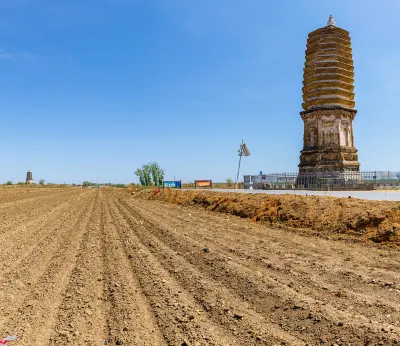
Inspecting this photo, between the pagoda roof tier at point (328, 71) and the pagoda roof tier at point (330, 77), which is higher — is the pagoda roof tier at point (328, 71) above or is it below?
above

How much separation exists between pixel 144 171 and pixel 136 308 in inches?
2790

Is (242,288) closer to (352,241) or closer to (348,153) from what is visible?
(352,241)

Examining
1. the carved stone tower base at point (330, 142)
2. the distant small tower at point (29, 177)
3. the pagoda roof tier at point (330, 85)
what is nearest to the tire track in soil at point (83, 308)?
the carved stone tower base at point (330, 142)

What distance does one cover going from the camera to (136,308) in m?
4.62

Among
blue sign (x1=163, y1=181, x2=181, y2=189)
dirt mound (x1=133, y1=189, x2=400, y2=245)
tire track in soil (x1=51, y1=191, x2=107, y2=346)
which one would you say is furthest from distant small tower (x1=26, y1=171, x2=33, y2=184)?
tire track in soil (x1=51, y1=191, x2=107, y2=346)

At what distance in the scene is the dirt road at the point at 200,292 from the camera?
3.86 metres

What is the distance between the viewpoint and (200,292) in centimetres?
525

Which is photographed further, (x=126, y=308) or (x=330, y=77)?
(x=330, y=77)

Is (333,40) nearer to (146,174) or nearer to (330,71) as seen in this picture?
(330,71)

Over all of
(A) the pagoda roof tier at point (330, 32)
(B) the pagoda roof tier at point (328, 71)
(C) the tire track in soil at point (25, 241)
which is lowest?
(C) the tire track in soil at point (25, 241)

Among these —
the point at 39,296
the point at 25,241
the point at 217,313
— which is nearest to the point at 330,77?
the point at 25,241

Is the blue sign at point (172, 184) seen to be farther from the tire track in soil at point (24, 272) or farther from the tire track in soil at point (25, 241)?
the tire track in soil at point (24, 272)

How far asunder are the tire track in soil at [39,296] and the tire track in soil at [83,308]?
107mm

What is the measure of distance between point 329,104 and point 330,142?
10.3 feet
